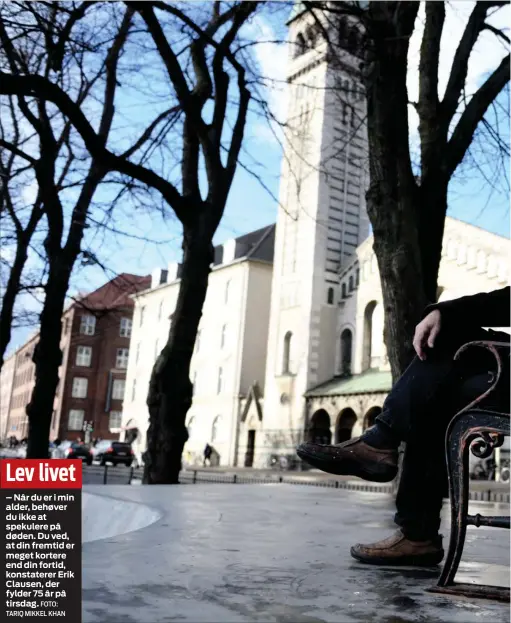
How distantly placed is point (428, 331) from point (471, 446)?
371 mm

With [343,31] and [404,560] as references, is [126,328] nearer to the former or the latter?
[343,31]

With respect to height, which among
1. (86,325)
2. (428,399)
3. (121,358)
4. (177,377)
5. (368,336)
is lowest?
(428,399)

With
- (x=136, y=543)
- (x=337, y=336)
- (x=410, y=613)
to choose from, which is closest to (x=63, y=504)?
(x=410, y=613)

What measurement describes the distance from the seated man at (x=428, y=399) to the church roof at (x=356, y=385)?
27.1 m

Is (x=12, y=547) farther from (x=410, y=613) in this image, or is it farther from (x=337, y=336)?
(x=337, y=336)

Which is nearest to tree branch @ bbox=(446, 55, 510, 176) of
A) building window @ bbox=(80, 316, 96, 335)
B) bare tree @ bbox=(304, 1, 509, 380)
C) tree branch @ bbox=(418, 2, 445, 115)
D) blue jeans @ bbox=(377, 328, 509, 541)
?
bare tree @ bbox=(304, 1, 509, 380)

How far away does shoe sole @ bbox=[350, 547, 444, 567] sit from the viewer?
253 centimetres

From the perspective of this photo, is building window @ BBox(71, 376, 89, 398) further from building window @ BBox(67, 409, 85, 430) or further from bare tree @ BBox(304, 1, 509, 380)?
bare tree @ BBox(304, 1, 509, 380)

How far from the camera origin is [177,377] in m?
8.64

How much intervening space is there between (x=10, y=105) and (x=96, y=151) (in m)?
6.34

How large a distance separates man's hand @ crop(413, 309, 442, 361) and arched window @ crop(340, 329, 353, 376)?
33105mm

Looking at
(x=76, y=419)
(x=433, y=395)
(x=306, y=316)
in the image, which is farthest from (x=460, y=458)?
(x=76, y=419)

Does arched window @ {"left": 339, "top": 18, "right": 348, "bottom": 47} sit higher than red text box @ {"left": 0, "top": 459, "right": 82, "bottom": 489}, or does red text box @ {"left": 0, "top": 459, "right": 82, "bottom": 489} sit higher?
arched window @ {"left": 339, "top": 18, "right": 348, "bottom": 47}

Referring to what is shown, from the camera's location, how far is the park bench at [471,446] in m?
1.89
